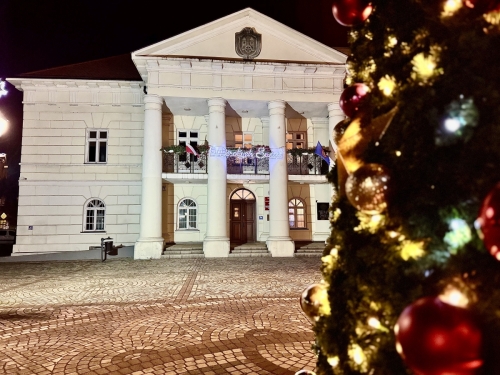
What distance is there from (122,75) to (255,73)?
24.0 ft

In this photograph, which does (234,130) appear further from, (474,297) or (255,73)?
(474,297)

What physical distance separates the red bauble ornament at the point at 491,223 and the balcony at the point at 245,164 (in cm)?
1589

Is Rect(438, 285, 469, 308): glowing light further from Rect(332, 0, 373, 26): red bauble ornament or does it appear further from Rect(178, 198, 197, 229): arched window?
Rect(178, 198, 197, 229): arched window

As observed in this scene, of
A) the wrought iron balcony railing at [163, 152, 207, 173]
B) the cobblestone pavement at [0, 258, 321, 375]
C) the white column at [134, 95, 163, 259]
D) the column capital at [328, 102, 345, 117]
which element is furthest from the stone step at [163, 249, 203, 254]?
the column capital at [328, 102, 345, 117]

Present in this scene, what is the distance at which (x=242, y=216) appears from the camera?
744 inches

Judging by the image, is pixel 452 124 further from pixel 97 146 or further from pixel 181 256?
pixel 97 146

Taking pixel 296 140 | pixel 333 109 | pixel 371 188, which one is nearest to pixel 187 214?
pixel 296 140

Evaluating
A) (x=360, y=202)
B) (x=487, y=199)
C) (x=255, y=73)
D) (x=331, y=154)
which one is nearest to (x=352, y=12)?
(x=360, y=202)

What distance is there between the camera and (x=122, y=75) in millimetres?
18203

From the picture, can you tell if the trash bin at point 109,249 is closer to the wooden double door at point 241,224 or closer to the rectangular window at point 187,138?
the wooden double door at point 241,224

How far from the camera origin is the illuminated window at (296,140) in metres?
19.3

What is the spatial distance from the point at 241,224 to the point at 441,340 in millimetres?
17857

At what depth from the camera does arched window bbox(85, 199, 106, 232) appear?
683 inches

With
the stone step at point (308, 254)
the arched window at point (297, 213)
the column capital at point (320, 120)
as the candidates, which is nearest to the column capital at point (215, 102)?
the column capital at point (320, 120)
